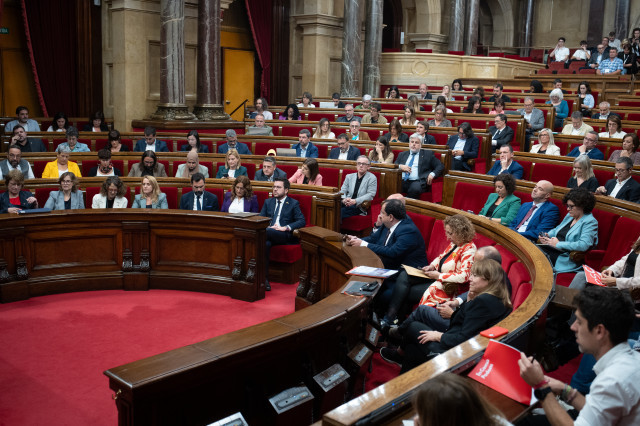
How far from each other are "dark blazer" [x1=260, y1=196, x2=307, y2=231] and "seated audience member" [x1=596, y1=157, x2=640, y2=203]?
8.36ft

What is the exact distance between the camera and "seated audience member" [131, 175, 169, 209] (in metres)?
5.91

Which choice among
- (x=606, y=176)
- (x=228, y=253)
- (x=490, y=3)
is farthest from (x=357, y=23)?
(x=490, y=3)

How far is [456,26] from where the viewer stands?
618 inches

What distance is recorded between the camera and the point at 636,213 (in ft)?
14.6

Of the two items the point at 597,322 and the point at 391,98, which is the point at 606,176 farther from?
the point at 391,98

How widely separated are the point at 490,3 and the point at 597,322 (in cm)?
2025

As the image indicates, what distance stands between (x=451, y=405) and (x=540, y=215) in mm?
3848

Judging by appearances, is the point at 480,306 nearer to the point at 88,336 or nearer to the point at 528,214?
the point at 528,214

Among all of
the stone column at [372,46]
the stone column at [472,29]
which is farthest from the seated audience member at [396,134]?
the stone column at [472,29]

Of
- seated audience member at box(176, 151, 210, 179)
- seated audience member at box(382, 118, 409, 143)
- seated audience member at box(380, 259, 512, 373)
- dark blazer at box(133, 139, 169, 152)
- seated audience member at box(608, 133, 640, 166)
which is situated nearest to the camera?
seated audience member at box(380, 259, 512, 373)

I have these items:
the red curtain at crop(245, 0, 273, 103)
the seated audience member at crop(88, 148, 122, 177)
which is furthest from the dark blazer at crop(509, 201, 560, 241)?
the red curtain at crop(245, 0, 273, 103)

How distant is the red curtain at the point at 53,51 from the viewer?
10727 mm

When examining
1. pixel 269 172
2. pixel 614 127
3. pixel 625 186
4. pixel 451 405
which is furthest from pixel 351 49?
pixel 451 405

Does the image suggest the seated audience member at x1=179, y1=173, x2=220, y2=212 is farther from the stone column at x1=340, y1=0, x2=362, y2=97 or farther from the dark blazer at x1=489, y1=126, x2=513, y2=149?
the stone column at x1=340, y1=0, x2=362, y2=97
